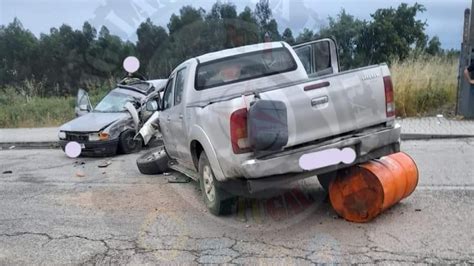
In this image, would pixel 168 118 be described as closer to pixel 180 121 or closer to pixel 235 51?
pixel 180 121

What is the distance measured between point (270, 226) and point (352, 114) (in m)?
1.52

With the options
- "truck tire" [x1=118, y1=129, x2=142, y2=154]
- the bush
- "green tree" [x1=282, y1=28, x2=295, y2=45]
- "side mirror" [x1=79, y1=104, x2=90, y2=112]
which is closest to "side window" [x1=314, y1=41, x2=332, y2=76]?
"truck tire" [x1=118, y1=129, x2=142, y2=154]

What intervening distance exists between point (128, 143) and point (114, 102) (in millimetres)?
1579

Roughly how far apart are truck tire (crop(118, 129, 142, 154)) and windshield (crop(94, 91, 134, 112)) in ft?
A: 2.75

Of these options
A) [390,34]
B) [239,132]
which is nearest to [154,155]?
[239,132]

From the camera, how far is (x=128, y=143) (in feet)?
40.9

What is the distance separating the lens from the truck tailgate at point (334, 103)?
17.8ft

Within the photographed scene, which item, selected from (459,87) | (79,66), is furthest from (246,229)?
(79,66)

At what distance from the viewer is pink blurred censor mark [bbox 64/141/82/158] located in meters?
12.3

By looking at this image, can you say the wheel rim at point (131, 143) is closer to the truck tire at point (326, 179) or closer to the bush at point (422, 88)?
the truck tire at point (326, 179)

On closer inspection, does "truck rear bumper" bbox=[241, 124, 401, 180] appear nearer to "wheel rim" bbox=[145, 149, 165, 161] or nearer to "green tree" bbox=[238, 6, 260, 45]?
"wheel rim" bbox=[145, 149, 165, 161]

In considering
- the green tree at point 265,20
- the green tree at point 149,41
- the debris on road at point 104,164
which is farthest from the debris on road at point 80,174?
the green tree at point 149,41

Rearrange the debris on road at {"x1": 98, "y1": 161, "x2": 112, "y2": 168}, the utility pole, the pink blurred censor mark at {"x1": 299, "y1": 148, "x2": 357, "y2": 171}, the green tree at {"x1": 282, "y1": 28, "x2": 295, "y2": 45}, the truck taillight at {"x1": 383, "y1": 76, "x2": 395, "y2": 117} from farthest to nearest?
the green tree at {"x1": 282, "y1": 28, "x2": 295, "y2": 45}, the utility pole, the debris on road at {"x1": 98, "y1": 161, "x2": 112, "y2": 168}, the truck taillight at {"x1": 383, "y1": 76, "x2": 395, "y2": 117}, the pink blurred censor mark at {"x1": 299, "y1": 148, "x2": 357, "y2": 171}

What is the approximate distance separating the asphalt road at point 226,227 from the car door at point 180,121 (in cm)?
61
